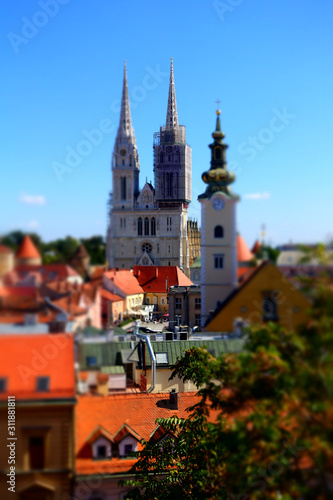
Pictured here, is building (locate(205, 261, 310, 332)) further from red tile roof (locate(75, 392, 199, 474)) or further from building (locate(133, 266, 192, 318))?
building (locate(133, 266, 192, 318))

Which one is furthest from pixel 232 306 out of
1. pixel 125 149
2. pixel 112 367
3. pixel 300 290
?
pixel 125 149

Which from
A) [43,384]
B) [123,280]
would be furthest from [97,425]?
[123,280]

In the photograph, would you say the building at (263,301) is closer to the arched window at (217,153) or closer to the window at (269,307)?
the window at (269,307)

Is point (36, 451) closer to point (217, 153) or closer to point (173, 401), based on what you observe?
point (217, 153)

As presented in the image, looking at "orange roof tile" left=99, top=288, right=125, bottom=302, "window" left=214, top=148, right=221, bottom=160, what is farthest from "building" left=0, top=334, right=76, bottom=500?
"window" left=214, top=148, right=221, bottom=160

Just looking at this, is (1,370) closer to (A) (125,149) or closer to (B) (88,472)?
(B) (88,472)
